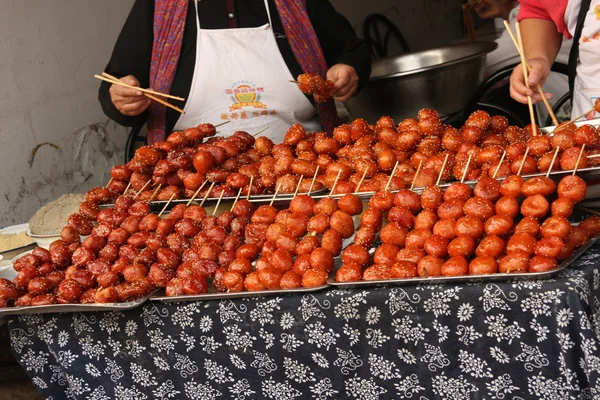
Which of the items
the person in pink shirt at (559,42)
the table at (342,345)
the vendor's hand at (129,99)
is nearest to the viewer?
the table at (342,345)

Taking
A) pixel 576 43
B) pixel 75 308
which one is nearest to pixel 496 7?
pixel 576 43

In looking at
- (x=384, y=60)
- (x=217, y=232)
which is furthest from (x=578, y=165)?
(x=384, y=60)

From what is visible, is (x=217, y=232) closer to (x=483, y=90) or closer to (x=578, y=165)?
(x=578, y=165)

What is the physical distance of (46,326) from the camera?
2336 millimetres

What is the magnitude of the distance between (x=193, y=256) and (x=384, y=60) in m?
3.05

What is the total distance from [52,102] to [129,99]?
4.37 ft

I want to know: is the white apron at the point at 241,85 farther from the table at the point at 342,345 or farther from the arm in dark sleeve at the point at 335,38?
the table at the point at 342,345

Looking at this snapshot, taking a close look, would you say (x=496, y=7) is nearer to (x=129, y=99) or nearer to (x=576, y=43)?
(x=576, y=43)

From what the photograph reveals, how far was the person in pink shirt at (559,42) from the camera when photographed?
289 centimetres

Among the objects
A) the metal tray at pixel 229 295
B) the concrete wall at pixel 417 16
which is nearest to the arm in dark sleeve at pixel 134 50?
the metal tray at pixel 229 295

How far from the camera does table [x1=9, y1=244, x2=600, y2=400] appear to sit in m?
1.73

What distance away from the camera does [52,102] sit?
180 inches

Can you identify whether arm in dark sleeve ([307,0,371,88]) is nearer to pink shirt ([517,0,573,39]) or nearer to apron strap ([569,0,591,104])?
pink shirt ([517,0,573,39])

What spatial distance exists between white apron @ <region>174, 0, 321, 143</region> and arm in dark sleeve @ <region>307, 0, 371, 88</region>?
0.38m
